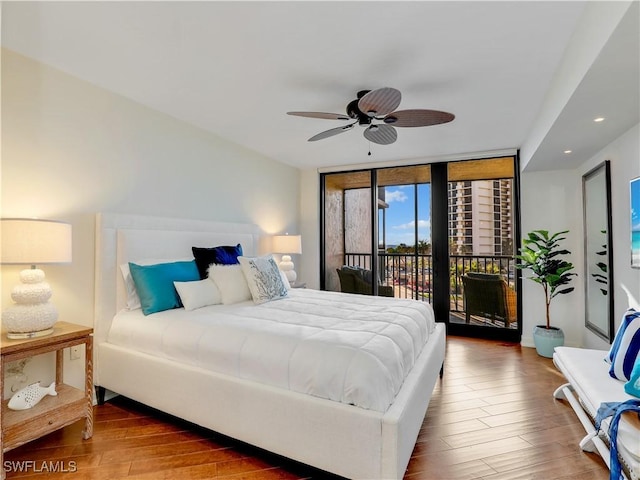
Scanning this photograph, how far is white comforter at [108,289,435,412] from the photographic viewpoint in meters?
1.67

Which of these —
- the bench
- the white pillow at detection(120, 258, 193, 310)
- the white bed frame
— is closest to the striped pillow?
the bench

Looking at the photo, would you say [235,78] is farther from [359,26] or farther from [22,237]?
[22,237]

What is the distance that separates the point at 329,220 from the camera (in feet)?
18.3

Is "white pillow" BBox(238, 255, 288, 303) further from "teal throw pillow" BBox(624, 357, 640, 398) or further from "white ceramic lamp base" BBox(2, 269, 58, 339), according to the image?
"teal throw pillow" BBox(624, 357, 640, 398)

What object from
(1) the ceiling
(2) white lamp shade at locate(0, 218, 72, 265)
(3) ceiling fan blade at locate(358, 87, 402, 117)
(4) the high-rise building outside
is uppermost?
(1) the ceiling

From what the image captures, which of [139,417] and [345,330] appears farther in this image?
[139,417]

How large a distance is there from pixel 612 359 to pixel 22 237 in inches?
148

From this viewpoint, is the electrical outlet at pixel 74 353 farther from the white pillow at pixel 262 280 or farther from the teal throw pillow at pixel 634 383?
the teal throw pillow at pixel 634 383

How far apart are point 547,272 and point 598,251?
0.54m

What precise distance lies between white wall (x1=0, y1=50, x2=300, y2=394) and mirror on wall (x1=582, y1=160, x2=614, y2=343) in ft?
13.0

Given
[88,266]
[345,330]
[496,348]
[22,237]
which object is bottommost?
[496,348]

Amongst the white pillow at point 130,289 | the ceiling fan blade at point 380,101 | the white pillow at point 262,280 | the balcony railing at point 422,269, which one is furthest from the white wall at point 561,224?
the white pillow at point 130,289

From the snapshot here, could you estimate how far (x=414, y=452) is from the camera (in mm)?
1978

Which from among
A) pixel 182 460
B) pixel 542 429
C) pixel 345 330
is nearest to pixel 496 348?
pixel 542 429
